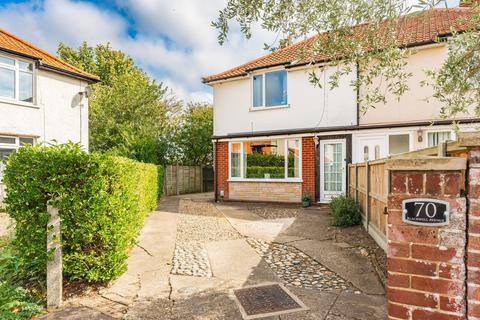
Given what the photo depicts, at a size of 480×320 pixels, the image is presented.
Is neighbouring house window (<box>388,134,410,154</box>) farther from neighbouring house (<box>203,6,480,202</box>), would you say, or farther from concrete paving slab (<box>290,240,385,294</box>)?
concrete paving slab (<box>290,240,385,294</box>)

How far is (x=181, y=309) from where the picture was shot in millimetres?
3568

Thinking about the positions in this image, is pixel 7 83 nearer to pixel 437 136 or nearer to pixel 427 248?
pixel 427 248

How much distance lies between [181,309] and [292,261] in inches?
92.2

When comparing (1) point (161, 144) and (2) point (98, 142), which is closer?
(1) point (161, 144)

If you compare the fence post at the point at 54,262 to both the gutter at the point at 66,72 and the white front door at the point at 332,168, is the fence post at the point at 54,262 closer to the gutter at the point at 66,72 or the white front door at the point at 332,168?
the white front door at the point at 332,168

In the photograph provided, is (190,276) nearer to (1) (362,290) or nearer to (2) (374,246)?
(1) (362,290)

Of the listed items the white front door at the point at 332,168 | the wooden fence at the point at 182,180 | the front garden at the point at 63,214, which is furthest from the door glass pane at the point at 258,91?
the front garden at the point at 63,214

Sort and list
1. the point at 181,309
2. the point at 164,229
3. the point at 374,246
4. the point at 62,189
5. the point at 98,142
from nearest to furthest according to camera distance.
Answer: the point at 181,309, the point at 62,189, the point at 374,246, the point at 164,229, the point at 98,142

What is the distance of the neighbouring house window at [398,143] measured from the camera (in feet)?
36.7

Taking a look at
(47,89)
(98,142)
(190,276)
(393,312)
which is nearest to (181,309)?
(190,276)

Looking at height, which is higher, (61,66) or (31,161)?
(61,66)

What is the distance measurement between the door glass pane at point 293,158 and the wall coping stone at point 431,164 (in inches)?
426

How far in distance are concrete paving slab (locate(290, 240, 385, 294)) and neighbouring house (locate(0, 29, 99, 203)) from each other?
10.2 m

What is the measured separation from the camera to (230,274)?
4.71 meters
